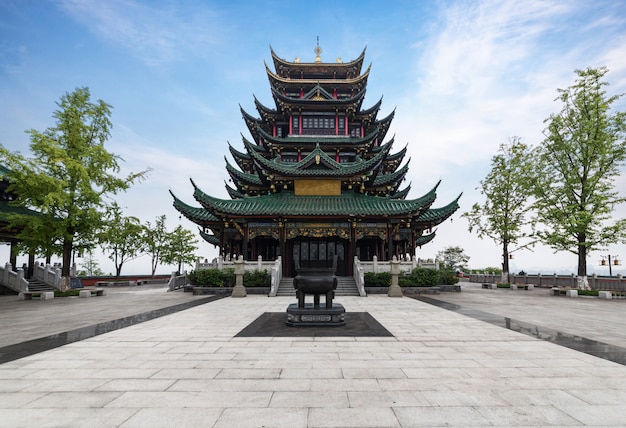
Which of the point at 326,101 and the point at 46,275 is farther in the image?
the point at 326,101

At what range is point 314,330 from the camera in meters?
8.13

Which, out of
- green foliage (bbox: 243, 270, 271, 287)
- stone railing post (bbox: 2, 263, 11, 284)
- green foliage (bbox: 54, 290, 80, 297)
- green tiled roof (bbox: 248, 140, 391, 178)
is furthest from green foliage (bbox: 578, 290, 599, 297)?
stone railing post (bbox: 2, 263, 11, 284)

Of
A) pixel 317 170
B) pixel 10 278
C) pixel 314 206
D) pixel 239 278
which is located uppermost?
pixel 317 170

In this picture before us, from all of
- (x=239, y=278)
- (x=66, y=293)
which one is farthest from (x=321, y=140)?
(x=66, y=293)

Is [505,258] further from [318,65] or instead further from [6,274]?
[6,274]

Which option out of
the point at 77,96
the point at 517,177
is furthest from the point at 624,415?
the point at 517,177

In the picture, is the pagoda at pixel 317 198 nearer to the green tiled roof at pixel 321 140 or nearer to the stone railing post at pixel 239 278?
the green tiled roof at pixel 321 140

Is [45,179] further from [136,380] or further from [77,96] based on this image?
[136,380]

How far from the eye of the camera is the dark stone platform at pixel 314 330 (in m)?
7.62

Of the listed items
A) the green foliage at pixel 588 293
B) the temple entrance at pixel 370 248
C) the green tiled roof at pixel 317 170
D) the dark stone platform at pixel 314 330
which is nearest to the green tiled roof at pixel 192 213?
the green tiled roof at pixel 317 170

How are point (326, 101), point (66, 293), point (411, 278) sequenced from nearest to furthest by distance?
point (66, 293) < point (411, 278) < point (326, 101)

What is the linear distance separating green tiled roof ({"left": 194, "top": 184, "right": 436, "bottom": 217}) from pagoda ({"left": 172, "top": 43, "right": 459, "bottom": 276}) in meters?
0.06

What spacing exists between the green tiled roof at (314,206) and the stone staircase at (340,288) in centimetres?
416

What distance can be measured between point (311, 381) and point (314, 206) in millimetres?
16527
